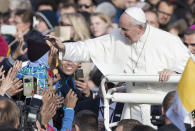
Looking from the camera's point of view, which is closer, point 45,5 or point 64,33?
point 64,33

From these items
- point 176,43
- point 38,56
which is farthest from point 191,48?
point 38,56

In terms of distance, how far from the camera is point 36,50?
7281mm

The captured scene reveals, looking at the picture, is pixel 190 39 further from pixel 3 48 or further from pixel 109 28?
pixel 3 48

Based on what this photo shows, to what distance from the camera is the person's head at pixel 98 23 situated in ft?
34.3

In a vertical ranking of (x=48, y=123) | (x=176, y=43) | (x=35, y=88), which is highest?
(x=176, y=43)

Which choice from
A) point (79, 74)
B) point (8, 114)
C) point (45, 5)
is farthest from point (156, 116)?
point (45, 5)

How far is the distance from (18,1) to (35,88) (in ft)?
22.6

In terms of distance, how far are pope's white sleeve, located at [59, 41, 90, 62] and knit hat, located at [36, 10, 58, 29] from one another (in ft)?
13.7

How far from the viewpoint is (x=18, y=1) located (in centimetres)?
1309

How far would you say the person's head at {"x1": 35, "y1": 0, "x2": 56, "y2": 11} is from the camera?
41.2 feet

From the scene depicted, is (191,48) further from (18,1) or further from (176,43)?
(18,1)

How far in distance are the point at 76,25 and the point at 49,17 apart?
1.39 metres

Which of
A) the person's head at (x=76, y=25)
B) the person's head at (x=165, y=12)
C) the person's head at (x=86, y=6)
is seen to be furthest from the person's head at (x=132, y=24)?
the person's head at (x=86, y=6)

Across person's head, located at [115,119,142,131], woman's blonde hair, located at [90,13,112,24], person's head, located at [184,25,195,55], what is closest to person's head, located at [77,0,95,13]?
woman's blonde hair, located at [90,13,112,24]
